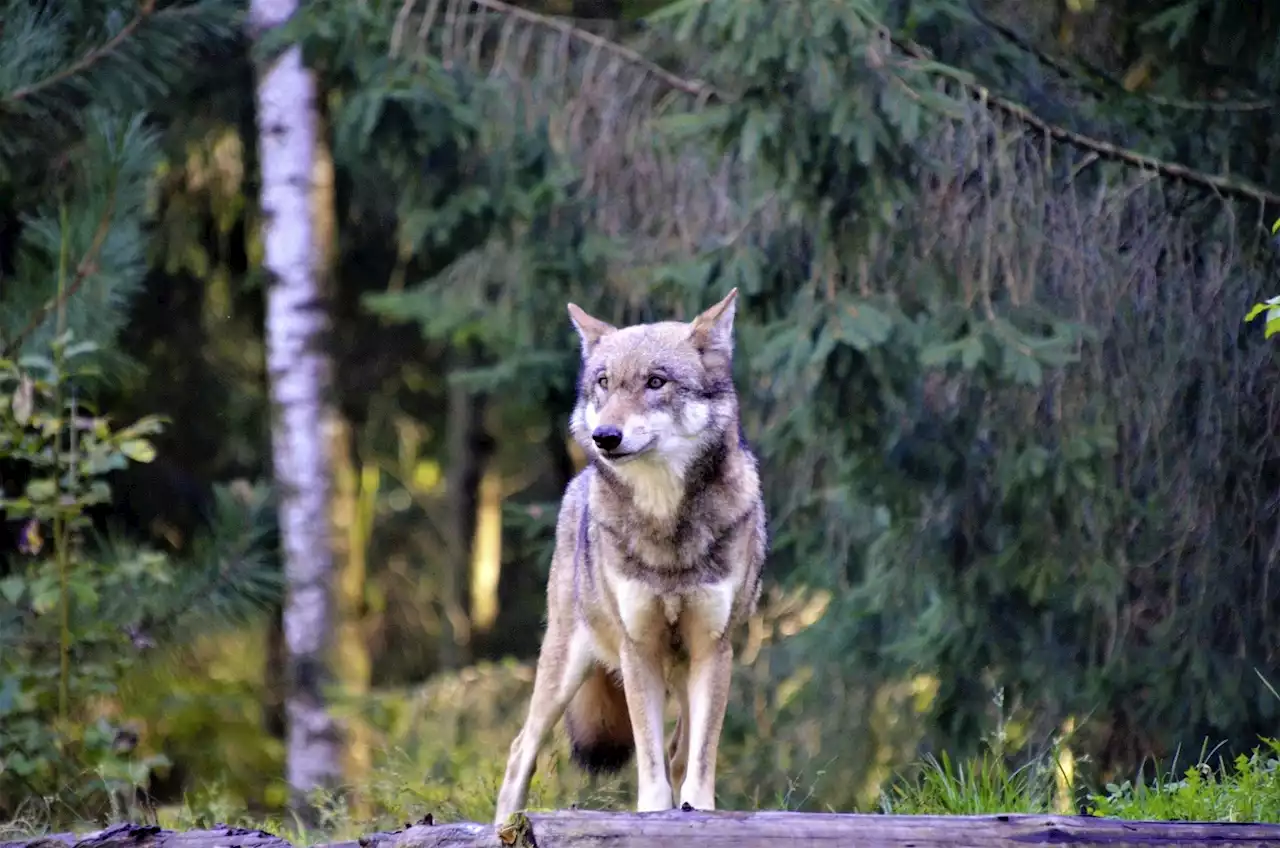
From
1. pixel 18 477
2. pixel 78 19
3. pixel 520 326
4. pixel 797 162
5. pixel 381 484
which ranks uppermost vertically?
pixel 78 19

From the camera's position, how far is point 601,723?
20.5 ft

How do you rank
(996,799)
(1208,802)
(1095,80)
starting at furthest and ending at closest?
(1095,80) < (996,799) < (1208,802)

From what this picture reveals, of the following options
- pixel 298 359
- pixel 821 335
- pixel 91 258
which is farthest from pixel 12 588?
pixel 821 335

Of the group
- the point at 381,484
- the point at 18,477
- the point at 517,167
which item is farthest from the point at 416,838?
the point at 381,484

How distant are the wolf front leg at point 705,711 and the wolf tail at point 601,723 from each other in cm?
69

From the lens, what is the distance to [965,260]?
7688 mm

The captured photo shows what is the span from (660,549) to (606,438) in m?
0.49

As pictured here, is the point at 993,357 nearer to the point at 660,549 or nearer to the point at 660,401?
the point at 660,401

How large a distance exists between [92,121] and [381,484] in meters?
13.2

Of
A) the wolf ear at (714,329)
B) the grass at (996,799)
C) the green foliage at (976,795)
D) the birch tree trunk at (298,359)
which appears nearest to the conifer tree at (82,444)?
the grass at (996,799)

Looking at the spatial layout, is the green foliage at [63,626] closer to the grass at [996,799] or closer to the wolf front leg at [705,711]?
the grass at [996,799]

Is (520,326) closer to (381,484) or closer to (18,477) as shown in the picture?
(18,477)

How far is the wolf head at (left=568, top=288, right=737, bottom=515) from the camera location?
547cm

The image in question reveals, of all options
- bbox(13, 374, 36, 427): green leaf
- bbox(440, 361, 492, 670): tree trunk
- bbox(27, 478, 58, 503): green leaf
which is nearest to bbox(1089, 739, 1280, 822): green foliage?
bbox(13, 374, 36, 427): green leaf
